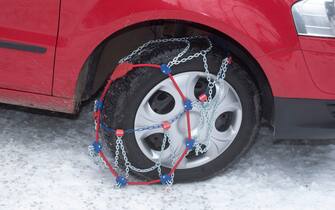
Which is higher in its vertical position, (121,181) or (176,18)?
(176,18)

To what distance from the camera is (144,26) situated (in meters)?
3.02

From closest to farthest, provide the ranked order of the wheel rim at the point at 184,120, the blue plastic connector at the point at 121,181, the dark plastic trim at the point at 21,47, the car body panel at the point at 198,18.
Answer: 1. the car body panel at the point at 198,18
2. the dark plastic trim at the point at 21,47
3. the wheel rim at the point at 184,120
4. the blue plastic connector at the point at 121,181

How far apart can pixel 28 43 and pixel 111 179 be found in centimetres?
83

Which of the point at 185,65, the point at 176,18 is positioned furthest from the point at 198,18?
the point at 185,65

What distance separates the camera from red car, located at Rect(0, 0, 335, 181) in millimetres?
2719

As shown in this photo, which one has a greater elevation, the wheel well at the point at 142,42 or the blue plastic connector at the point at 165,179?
the wheel well at the point at 142,42

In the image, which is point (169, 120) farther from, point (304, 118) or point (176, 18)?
point (304, 118)

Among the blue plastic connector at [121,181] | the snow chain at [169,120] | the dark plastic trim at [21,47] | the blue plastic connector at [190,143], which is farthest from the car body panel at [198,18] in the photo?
the blue plastic connector at [121,181]

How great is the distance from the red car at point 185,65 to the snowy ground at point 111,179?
16cm

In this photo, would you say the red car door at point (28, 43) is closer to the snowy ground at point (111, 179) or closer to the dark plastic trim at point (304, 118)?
the snowy ground at point (111, 179)

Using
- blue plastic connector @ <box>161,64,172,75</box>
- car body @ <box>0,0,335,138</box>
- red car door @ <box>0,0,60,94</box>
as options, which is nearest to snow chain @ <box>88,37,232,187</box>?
blue plastic connector @ <box>161,64,172,75</box>

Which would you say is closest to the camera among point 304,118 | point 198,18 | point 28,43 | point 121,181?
point 198,18

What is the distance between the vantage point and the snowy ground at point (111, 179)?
9.75 feet

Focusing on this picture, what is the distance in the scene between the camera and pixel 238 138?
311 centimetres
